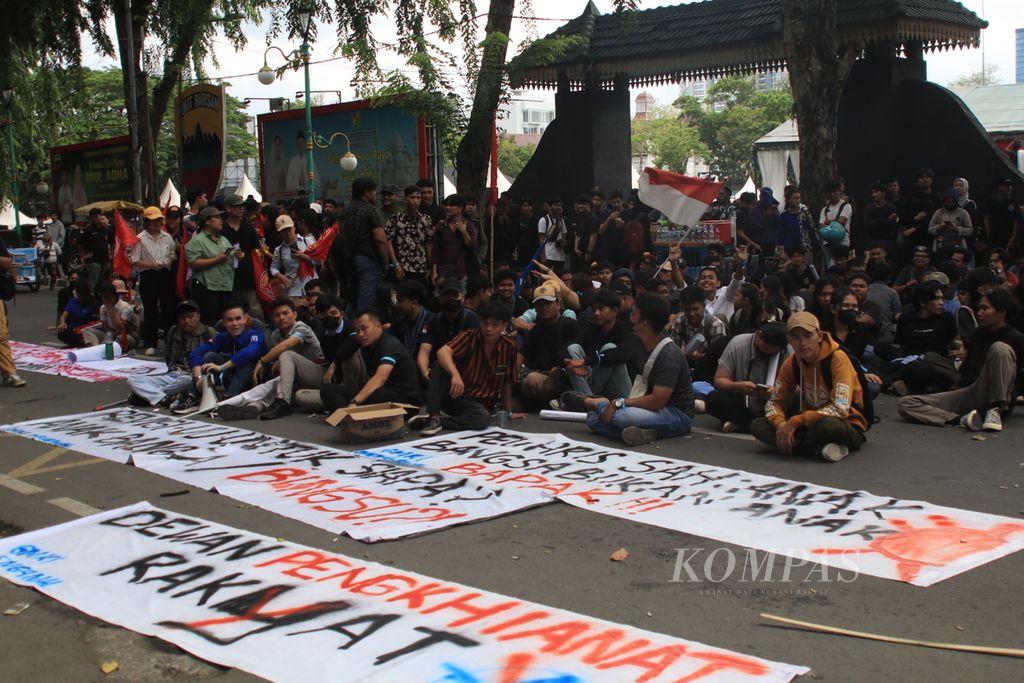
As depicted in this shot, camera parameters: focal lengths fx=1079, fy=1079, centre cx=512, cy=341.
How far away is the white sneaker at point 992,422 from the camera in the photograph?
790 cm

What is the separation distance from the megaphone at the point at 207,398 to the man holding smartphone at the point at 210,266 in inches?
102

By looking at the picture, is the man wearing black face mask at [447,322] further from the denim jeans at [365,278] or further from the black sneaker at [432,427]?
the denim jeans at [365,278]

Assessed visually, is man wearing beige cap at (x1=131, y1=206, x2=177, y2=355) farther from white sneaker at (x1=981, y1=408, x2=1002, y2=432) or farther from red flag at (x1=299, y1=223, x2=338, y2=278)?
white sneaker at (x1=981, y1=408, x2=1002, y2=432)

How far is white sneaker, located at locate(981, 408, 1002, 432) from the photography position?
7.90 meters

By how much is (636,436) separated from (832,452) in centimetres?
139

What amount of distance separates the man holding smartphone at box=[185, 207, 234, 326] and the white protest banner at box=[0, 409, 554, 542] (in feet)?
10.0

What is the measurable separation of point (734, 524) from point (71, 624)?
10.5ft

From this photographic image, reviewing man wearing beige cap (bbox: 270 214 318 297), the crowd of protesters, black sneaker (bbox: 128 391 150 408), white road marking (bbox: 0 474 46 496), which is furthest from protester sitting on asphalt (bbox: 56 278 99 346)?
white road marking (bbox: 0 474 46 496)

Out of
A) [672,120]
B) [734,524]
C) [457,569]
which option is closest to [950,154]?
[734,524]

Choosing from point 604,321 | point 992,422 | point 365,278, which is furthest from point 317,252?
point 992,422

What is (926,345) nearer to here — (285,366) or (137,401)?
(285,366)

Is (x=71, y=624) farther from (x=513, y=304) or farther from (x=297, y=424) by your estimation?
(x=513, y=304)

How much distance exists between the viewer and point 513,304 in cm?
1088

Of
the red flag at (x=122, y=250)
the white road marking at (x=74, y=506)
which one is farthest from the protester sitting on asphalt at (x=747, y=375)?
the red flag at (x=122, y=250)
